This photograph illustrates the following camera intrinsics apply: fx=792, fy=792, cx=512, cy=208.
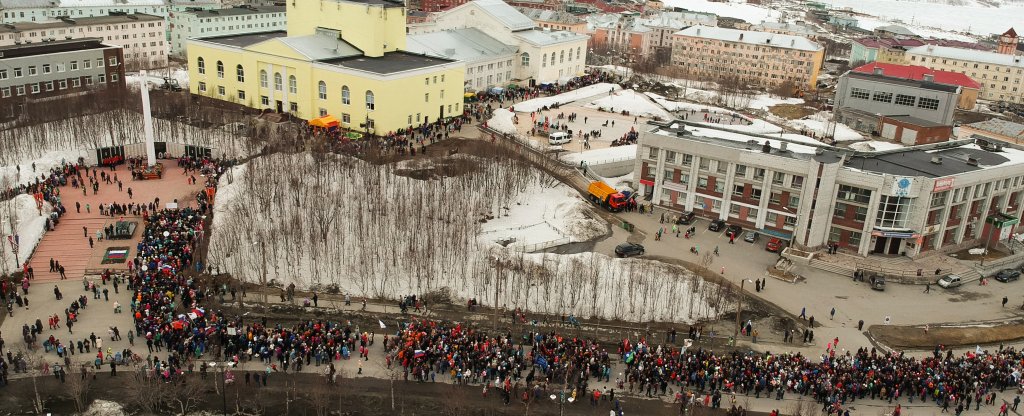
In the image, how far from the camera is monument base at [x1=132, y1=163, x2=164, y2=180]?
58.1 metres

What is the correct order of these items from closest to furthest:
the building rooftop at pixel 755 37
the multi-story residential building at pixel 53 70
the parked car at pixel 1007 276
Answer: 1. the parked car at pixel 1007 276
2. the multi-story residential building at pixel 53 70
3. the building rooftop at pixel 755 37

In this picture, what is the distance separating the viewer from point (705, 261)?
4891 cm

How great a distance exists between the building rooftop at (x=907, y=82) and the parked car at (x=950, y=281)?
4948cm

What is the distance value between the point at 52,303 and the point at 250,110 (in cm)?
3949

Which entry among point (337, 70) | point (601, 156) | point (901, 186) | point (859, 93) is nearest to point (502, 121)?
point (601, 156)

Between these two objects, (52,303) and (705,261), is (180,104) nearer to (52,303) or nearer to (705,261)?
(52,303)

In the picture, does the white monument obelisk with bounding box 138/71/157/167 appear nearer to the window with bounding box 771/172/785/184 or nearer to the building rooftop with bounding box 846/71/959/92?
the window with bounding box 771/172/785/184

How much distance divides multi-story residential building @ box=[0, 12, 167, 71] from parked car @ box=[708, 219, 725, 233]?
77580mm

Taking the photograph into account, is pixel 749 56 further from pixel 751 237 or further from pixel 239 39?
pixel 239 39

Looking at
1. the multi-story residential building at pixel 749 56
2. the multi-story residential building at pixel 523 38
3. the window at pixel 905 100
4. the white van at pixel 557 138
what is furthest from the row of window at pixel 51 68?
the window at pixel 905 100

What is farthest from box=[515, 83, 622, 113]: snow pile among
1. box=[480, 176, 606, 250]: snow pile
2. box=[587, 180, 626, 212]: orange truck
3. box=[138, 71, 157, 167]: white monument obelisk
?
box=[138, 71, 157, 167]: white monument obelisk

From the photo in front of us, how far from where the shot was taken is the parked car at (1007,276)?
2002 inches

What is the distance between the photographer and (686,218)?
2221 inches

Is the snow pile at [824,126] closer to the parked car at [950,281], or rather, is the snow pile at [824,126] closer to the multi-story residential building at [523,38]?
the multi-story residential building at [523,38]
